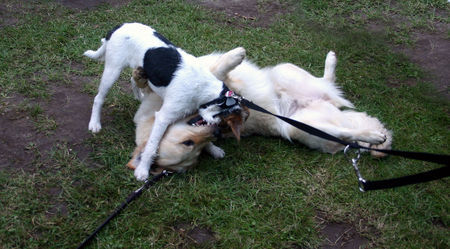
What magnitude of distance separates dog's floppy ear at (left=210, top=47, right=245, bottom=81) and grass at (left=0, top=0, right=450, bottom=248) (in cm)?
79

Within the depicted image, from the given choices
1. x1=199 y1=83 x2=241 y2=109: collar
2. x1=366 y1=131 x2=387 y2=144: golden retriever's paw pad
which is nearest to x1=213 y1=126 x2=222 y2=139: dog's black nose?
x1=199 y1=83 x2=241 y2=109: collar

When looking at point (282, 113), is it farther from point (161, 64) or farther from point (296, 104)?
point (161, 64)

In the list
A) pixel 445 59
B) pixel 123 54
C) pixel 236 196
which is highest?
pixel 123 54

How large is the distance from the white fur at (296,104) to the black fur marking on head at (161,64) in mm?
468

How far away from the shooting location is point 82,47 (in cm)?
515

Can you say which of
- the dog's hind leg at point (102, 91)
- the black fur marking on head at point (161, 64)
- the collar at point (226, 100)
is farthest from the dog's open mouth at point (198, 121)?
the dog's hind leg at point (102, 91)

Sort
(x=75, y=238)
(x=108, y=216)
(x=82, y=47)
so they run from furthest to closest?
(x=82, y=47) < (x=108, y=216) < (x=75, y=238)

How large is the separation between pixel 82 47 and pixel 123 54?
6.09 feet

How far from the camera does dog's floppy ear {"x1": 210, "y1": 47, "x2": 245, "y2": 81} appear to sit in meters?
3.47

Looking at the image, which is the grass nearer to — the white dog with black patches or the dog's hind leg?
the dog's hind leg

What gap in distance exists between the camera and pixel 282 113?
426 cm

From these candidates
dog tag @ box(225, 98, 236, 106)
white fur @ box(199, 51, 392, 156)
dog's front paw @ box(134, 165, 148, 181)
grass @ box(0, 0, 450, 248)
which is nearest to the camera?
grass @ box(0, 0, 450, 248)

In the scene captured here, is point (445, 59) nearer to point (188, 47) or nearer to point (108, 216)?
point (188, 47)

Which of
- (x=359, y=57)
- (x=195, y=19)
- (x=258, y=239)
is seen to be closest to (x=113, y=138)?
(x=258, y=239)
